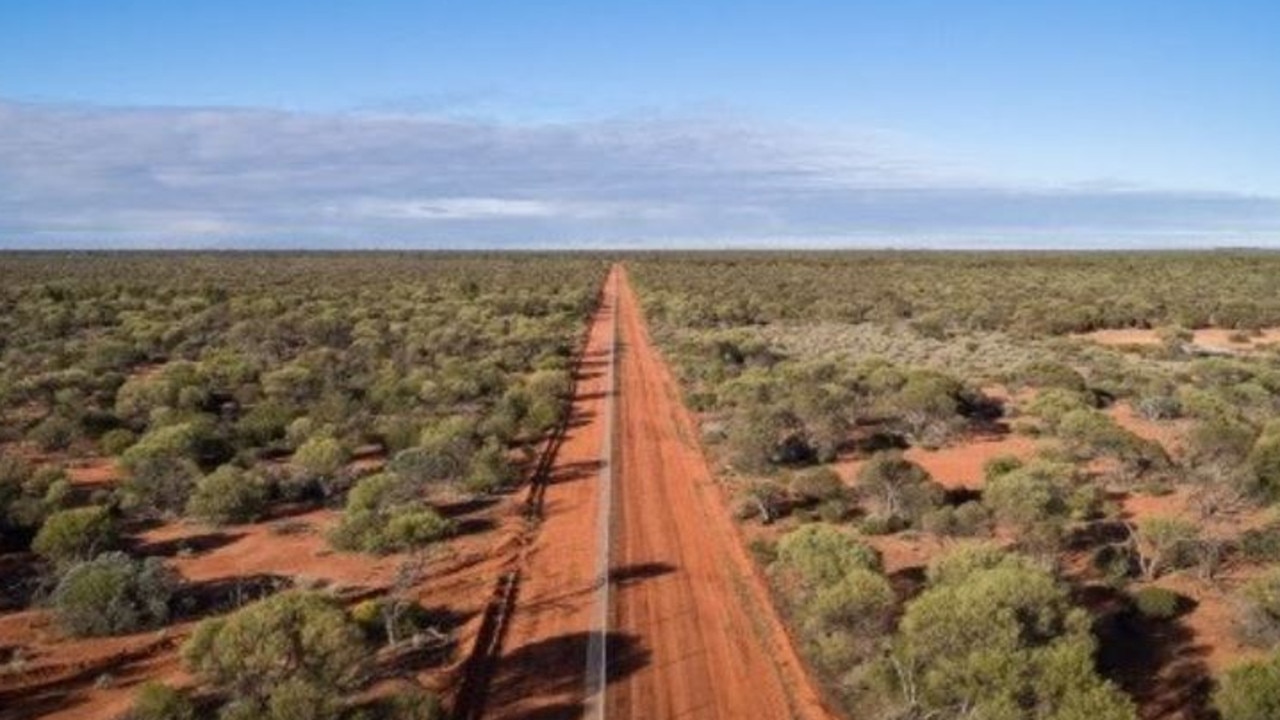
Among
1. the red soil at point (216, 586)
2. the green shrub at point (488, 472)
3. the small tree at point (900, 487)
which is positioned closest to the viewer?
the red soil at point (216, 586)

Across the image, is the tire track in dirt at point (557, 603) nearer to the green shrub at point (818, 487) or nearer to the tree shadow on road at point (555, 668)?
the tree shadow on road at point (555, 668)

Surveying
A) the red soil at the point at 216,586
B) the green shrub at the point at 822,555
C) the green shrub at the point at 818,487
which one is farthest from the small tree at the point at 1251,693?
the green shrub at the point at 818,487

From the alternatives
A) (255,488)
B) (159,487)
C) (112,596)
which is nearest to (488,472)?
(255,488)

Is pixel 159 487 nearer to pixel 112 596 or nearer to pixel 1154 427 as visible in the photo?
pixel 112 596

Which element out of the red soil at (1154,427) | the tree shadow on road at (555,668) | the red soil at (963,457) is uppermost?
the red soil at (1154,427)

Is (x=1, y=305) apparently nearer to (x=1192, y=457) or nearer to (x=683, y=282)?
(x=683, y=282)
